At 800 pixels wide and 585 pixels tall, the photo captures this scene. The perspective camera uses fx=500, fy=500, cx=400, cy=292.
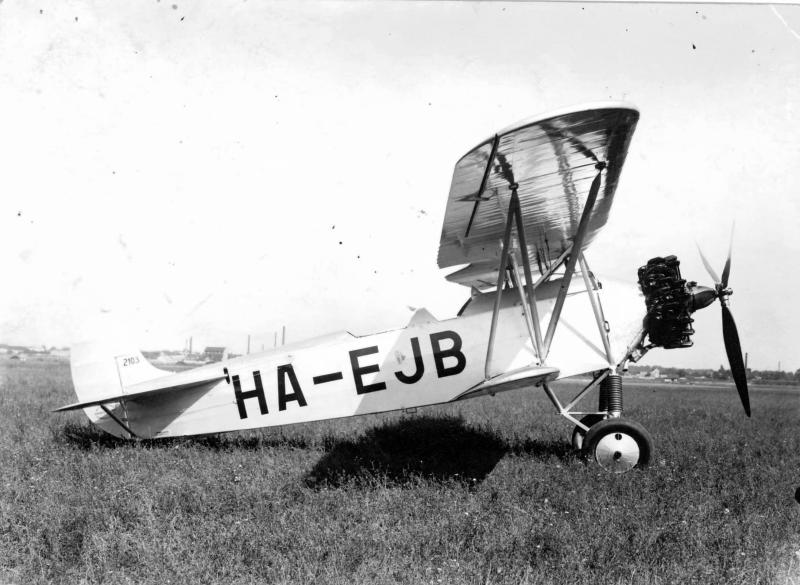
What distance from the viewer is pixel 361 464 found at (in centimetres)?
549

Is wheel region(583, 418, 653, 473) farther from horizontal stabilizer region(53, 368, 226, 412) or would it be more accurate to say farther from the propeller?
horizontal stabilizer region(53, 368, 226, 412)

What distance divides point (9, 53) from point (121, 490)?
4.66 meters

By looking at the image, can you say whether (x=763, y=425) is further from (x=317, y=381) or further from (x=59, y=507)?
(x=59, y=507)

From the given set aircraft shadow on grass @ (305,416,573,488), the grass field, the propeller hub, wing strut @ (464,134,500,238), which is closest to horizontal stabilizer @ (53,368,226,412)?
the grass field

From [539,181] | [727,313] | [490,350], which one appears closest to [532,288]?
[490,350]

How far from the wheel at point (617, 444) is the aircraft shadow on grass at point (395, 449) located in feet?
1.43

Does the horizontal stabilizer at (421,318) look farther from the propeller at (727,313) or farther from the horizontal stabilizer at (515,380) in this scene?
the propeller at (727,313)

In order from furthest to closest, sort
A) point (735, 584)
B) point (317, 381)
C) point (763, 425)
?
point (763, 425), point (317, 381), point (735, 584)

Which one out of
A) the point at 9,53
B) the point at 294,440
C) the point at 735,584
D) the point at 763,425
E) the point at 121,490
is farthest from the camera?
the point at 763,425

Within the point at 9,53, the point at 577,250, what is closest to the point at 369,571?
the point at 577,250

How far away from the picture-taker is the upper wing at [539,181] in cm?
365

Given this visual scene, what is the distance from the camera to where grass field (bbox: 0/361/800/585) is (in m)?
3.08

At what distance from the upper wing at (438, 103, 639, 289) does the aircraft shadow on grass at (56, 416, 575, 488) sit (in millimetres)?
2327

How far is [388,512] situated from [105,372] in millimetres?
4252
